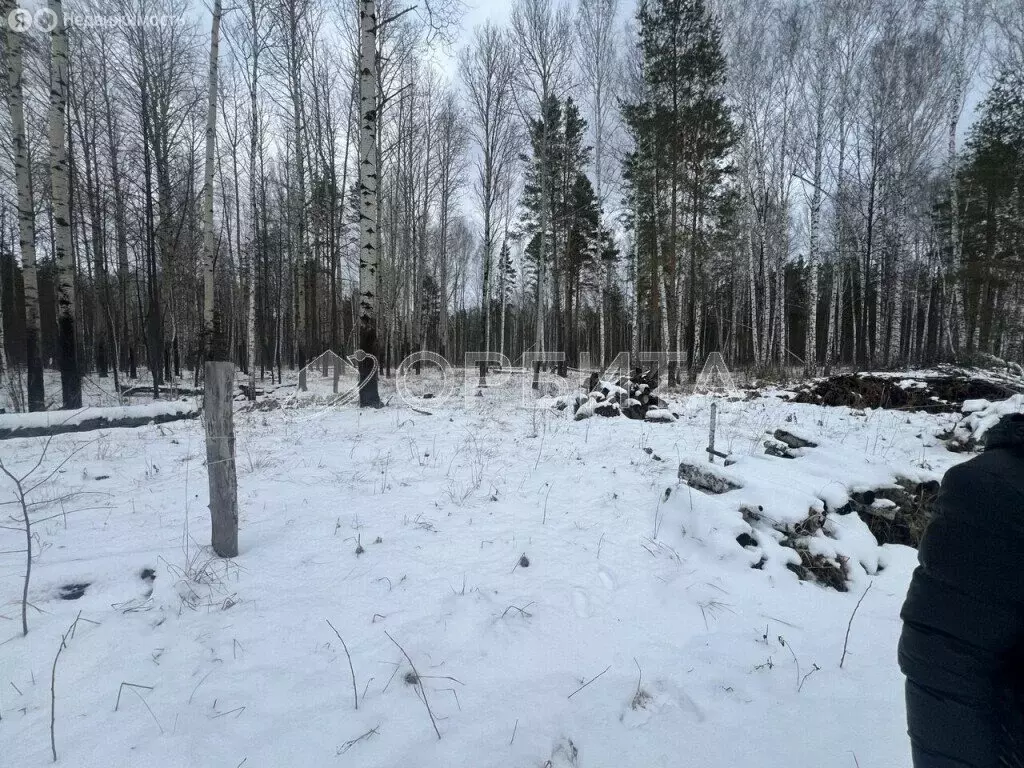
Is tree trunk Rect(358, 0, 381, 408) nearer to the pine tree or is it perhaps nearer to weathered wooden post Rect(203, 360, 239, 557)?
weathered wooden post Rect(203, 360, 239, 557)

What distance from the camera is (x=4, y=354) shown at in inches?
547

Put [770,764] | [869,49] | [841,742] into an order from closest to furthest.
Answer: [770,764] < [841,742] < [869,49]

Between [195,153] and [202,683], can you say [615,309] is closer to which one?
[195,153]

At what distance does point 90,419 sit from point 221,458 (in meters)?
6.06

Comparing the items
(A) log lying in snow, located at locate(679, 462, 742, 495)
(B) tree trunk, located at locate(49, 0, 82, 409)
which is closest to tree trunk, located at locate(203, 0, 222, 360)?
(B) tree trunk, located at locate(49, 0, 82, 409)

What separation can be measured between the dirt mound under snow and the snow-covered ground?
4531mm

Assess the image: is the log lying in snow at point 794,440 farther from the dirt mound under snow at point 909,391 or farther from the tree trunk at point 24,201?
the tree trunk at point 24,201

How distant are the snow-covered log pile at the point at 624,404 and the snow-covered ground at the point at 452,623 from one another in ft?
11.5

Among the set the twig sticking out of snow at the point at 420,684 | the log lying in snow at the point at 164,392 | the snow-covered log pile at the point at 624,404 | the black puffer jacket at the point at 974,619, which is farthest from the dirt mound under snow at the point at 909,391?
the log lying in snow at the point at 164,392

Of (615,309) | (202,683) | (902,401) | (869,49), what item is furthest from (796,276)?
(202,683)

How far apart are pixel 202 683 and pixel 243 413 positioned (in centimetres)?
879

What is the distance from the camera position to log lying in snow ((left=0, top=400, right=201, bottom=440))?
5781mm

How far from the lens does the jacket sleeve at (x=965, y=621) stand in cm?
85

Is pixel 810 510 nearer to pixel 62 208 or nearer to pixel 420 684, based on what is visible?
pixel 420 684
